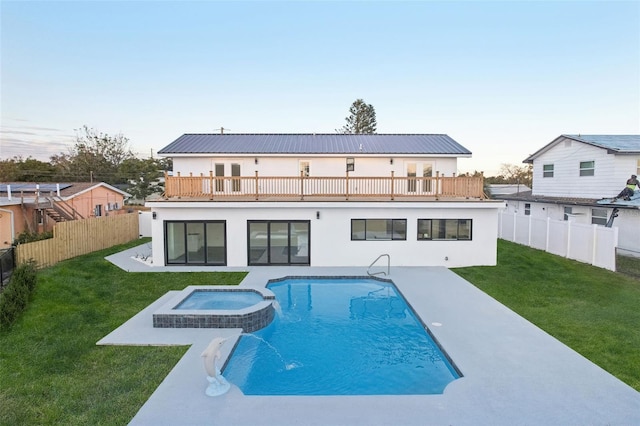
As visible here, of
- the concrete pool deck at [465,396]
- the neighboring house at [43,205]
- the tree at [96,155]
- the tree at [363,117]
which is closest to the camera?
the concrete pool deck at [465,396]

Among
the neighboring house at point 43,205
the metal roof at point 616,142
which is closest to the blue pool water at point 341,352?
the metal roof at point 616,142

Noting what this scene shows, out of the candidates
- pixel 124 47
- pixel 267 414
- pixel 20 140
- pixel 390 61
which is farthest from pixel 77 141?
pixel 267 414

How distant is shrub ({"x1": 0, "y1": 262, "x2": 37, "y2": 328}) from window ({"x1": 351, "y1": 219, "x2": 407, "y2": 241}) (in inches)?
436

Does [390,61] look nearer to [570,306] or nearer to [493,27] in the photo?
[493,27]

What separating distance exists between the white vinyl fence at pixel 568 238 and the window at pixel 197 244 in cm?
1530

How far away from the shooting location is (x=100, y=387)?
6.00 m

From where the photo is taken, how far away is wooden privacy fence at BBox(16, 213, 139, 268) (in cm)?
1362

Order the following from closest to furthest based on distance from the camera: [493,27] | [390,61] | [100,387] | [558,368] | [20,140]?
1. [100,387]
2. [558,368]
3. [493,27]
4. [390,61]
5. [20,140]

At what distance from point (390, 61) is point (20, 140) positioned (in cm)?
4865

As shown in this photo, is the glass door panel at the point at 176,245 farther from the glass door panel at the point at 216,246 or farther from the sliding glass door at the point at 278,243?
the sliding glass door at the point at 278,243

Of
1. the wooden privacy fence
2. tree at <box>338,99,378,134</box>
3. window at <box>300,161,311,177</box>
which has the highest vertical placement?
tree at <box>338,99,378,134</box>

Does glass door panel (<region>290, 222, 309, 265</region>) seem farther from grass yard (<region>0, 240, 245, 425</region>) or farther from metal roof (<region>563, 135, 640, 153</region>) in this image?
metal roof (<region>563, 135, 640, 153</region>)

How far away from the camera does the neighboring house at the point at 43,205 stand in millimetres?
20125

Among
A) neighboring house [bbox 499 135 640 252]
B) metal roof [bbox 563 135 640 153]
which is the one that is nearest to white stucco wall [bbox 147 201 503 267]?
neighboring house [bbox 499 135 640 252]
